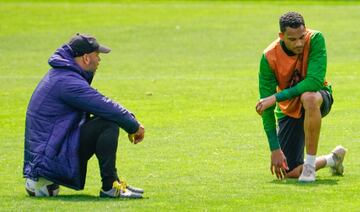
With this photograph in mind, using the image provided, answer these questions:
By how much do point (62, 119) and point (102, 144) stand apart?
18.4 inches

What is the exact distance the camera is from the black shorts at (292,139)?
12.8 metres

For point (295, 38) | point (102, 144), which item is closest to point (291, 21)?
point (295, 38)

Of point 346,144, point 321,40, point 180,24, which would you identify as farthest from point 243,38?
point 321,40

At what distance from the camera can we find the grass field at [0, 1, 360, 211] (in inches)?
451

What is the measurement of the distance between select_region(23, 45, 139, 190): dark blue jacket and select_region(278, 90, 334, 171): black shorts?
215 centimetres

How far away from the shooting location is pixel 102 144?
1112cm

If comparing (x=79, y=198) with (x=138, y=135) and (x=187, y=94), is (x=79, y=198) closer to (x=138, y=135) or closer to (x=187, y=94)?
(x=138, y=135)

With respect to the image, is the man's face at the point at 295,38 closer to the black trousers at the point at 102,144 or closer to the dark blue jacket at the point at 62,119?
the dark blue jacket at the point at 62,119

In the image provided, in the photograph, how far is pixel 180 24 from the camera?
109ft

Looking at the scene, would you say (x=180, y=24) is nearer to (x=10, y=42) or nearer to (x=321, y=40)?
(x=10, y=42)

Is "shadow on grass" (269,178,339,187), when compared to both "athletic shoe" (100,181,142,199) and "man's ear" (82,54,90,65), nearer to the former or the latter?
"athletic shoe" (100,181,142,199)

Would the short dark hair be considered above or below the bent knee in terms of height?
above

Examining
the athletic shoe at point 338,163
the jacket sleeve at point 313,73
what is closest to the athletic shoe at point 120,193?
the jacket sleeve at point 313,73

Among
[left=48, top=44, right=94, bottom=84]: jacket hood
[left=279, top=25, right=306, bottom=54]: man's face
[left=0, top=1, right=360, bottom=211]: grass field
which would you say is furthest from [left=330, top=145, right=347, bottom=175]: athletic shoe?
[left=48, top=44, right=94, bottom=84]: jacket hood
